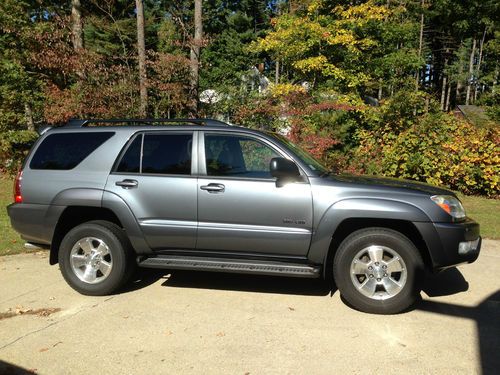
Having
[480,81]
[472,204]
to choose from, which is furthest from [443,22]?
[472,204]

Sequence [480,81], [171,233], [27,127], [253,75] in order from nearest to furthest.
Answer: [171,233]
[27,127]
[253,75]
[480,81]

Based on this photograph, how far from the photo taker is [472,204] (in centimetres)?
1000

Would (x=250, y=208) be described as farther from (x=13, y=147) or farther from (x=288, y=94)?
(x=13, y=147)

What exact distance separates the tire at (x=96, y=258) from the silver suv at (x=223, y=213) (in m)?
0.01

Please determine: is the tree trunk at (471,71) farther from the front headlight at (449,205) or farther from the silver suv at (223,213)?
the silver suv at (223,213)

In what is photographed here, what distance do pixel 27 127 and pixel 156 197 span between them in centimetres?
1057

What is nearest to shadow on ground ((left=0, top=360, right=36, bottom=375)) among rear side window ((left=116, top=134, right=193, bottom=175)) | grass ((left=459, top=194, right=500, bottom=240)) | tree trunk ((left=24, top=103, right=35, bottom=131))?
rear side window ((left=116, top=134, right=193, bottom=175))

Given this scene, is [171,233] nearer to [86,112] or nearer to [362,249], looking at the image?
[362,249]

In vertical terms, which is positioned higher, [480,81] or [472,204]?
[480,81]

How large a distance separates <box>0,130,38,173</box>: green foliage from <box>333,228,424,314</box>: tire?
36.2 ft

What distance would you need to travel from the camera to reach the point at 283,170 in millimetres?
4289

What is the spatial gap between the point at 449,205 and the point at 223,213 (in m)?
2.23

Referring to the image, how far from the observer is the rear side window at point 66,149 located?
489 centimetres

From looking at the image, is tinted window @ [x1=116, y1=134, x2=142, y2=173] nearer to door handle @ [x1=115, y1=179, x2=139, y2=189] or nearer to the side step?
door handle @ [x1=115, y1=179, x2=139, y2=189]
